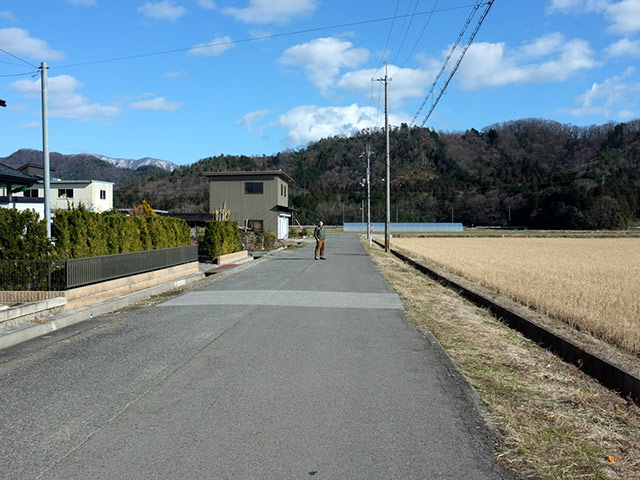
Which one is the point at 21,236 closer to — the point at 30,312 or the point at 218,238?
the point at 30,312

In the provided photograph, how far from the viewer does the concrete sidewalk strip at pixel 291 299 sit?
11.3 meters

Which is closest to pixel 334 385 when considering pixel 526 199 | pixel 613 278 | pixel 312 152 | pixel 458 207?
pixel 613 278

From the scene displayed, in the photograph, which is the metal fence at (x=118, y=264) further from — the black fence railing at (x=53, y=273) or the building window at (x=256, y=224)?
the building window at (x=256, y=224)

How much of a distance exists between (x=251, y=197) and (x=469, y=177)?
9781cm

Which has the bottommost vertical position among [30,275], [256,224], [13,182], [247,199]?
[30,275]

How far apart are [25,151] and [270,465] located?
177875 mm

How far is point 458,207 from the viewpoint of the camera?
122438 millimetres

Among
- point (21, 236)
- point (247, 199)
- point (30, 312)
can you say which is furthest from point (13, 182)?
point (247, 199)

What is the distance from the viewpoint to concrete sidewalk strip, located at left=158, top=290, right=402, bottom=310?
11287 millimetres

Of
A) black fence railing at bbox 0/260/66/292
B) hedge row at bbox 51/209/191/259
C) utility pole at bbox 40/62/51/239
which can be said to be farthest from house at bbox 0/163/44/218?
black fence railing at bbox 0/260/66/292

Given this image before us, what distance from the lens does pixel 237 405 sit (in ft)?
15.9

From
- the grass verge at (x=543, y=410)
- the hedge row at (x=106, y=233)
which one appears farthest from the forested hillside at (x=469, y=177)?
the grass verge at (x=543, y=410)

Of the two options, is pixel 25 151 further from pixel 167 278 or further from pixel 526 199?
pixel 167 278

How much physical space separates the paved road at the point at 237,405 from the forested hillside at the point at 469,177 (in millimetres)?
88066
